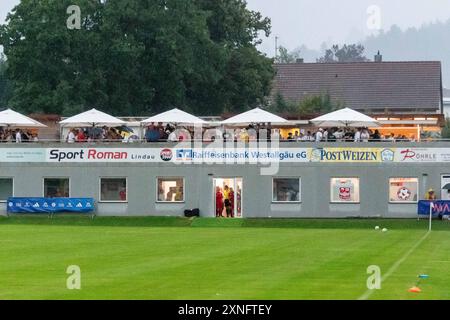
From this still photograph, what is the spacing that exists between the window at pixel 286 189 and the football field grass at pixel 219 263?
13.3 meters

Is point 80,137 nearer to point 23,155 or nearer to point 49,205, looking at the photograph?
point 23,155

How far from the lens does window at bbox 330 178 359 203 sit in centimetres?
6881

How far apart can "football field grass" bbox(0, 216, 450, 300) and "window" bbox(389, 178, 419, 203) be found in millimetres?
11545

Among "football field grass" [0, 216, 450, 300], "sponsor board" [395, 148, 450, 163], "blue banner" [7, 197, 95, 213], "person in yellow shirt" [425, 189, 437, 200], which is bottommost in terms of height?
"football field grass" [0, 216, 450, 300]

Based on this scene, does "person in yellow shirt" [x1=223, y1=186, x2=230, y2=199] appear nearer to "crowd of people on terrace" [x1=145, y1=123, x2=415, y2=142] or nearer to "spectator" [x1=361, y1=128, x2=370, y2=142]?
"crowd of people on terrace" [x1=145, y1=123, x2=415, y2=142]

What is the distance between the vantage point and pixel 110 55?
89188 millimetres

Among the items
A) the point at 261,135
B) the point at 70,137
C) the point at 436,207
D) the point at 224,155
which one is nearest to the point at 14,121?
the point at 70,137

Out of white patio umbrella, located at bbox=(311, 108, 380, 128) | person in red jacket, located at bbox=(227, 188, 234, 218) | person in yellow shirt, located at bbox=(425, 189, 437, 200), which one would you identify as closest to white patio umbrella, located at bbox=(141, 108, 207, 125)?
person in red jacket, located at bbox=(227, 188, 234, 218)

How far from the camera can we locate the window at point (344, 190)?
68812mm

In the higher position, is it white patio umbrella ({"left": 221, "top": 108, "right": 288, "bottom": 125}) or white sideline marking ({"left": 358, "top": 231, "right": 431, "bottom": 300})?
white patio umbrella ({"left": 221, "top": 108, "right": 288, "bottom": 125})

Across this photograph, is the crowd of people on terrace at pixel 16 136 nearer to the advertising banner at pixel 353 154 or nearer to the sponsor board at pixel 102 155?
the sponsor board at pixel 102 155

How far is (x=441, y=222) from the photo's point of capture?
6212cm

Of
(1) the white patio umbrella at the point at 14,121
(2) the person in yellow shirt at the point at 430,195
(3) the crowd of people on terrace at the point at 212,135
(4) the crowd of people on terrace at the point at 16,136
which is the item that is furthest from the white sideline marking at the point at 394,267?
(1) the white patio umbrella at the point at 14,121

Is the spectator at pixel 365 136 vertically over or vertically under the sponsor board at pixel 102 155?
over
